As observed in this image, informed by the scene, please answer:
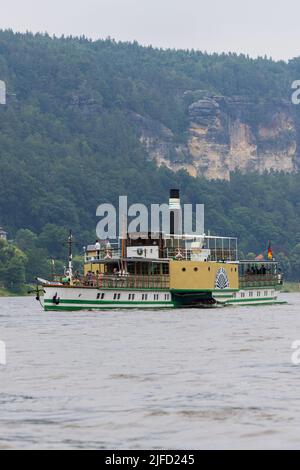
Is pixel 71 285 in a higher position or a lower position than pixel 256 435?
higher

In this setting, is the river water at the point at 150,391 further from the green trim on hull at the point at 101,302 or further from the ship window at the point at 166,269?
the ship window at the point at 166,269

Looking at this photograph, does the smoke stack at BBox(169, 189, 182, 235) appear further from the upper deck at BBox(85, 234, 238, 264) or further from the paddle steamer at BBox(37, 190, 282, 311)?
the upper deck at BBox(85, 234, 238, 264)

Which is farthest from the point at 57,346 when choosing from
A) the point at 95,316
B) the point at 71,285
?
the point at 71,285

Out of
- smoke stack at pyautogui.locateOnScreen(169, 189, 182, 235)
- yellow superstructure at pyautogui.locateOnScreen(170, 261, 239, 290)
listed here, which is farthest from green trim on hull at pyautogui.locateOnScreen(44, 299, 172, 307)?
smoke stack at pyautogui.locateOnScreen(169, 189, 182, 235)

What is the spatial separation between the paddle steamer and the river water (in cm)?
3071

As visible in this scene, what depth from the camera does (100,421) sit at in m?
33.7

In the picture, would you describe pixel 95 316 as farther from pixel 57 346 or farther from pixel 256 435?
pixel 256 435

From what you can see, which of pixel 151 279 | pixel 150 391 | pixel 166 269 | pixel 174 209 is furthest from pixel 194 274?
pixel 150 391

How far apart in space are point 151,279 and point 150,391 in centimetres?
6739

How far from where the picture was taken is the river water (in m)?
31.4

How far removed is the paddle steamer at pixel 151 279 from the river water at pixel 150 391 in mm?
30707

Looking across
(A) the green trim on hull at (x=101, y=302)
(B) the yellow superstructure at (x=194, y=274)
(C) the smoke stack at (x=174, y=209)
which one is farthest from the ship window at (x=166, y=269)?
(C) the smoke stack at (x=174, y=209)
